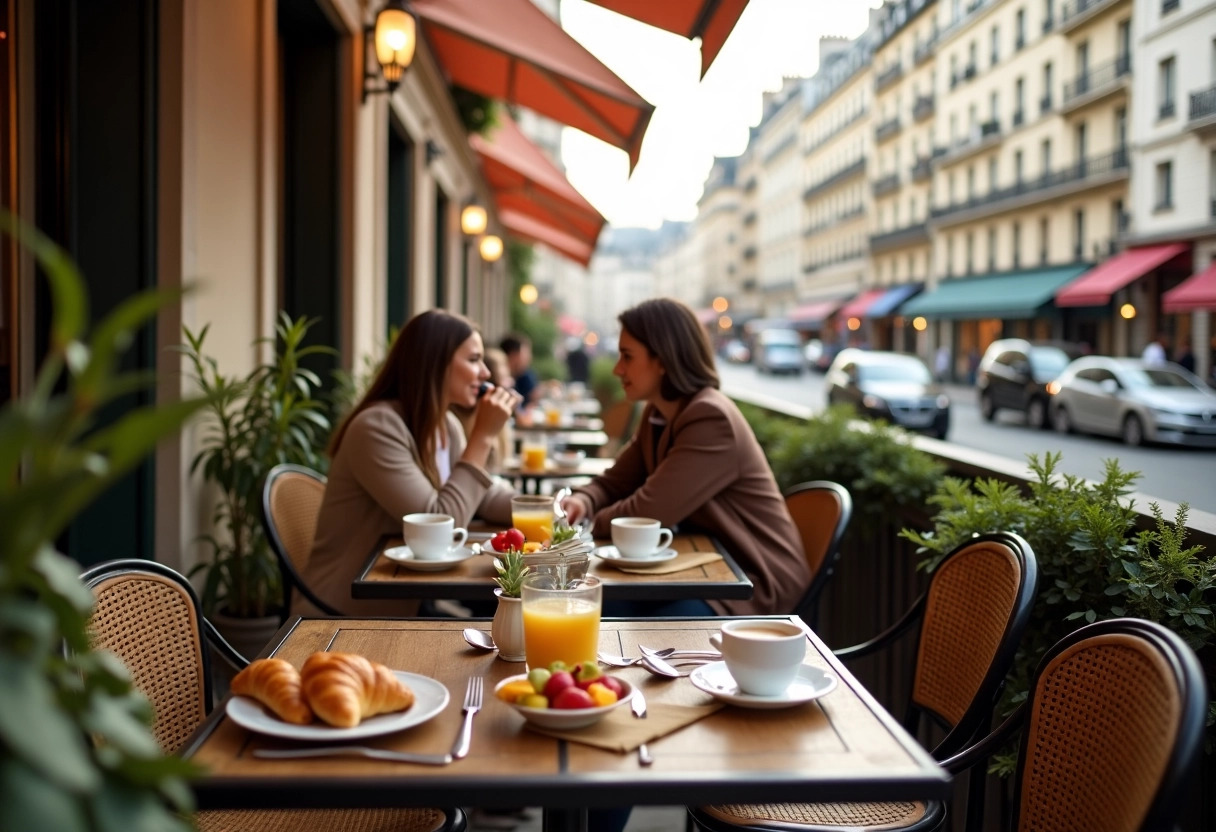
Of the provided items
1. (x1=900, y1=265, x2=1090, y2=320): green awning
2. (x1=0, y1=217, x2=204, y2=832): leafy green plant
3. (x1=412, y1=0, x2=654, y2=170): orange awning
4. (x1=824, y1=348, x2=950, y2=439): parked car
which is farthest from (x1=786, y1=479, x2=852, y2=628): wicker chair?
(x1=900, y1=265, x2=1090, y2=320): green awning

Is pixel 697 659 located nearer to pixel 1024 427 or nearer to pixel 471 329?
pixel 471 329

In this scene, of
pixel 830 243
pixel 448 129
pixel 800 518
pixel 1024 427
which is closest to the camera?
pixel 800 518

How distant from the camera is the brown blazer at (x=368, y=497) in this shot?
3242 millimetres

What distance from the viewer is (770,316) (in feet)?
251

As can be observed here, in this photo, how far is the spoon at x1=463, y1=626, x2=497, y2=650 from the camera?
2094 mm

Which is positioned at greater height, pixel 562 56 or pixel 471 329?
pixel 562 56

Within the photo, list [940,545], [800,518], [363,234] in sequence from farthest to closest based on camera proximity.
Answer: [363,234]
[800,518]
[940,545]

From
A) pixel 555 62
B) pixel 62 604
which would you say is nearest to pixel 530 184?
pixel 555 62

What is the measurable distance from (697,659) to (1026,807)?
0.61 meters

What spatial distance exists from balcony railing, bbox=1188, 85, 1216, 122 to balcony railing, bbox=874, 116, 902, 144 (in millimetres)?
33169

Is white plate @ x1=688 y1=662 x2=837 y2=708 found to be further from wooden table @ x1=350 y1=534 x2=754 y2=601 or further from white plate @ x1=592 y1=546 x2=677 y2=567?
white plate @ x1=592 y1=546 x2=677 y2=567

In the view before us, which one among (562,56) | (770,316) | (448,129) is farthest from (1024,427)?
(770,316)

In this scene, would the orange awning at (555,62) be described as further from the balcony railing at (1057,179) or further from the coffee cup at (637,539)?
the balcony railing at (1057,179)

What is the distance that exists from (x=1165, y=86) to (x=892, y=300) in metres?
30.4
